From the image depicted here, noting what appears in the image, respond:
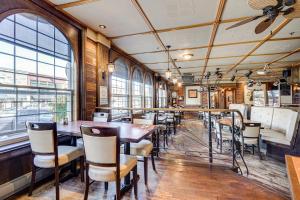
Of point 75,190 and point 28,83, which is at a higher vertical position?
point 28,83

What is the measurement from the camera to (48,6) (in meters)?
2.80

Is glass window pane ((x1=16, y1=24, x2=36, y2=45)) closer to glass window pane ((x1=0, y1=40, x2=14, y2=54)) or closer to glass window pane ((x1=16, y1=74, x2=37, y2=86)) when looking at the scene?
glass window pane ((x1=0, y1=40, x2=14, y2=54))

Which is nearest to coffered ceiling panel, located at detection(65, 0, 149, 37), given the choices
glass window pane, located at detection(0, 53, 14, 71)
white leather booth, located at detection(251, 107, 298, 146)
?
glass window pane, located at detection(0, 53, 14, 71)

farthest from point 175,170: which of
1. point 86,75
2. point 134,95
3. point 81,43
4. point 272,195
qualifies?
point 134,95

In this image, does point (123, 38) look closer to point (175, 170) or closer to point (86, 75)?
point (86, 75)

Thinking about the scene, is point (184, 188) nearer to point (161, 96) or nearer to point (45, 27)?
point (45, 27)

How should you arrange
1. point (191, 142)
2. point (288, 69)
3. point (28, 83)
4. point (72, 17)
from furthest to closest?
1. point (288, 69)
2. point (191, 142)
3. point (72, 17)
4. point (28, 83)

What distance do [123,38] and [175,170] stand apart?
331cm

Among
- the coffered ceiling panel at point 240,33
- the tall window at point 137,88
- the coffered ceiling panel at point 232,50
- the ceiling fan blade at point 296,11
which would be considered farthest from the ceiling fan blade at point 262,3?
the tall window at point 137,88

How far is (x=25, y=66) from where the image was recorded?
8.45ft

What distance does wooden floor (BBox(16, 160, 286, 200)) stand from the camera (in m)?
2.16

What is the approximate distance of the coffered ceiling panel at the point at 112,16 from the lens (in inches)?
110

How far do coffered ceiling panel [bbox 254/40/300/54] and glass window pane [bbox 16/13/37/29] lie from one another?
5317mm

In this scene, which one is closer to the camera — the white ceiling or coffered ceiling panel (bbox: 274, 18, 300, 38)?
the white ceiling
